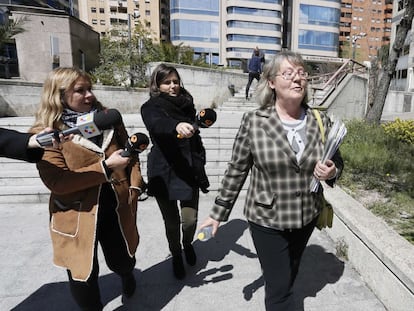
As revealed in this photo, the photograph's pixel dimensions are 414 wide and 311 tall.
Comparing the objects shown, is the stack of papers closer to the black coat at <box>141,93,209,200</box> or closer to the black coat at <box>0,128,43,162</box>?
the black coat at <box>141,93,209,200</box>

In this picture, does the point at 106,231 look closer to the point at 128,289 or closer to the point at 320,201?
the point at 128,289

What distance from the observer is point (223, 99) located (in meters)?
13.5

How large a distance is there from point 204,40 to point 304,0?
21.5 metres

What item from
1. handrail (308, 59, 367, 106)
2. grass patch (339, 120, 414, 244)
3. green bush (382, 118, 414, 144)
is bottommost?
grass patch (339, 120, 414, 244)

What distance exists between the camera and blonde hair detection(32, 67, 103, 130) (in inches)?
71.3

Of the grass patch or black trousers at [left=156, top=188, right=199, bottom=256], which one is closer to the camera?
black trousers at [left=156, top=188, right=199, bottom=256]

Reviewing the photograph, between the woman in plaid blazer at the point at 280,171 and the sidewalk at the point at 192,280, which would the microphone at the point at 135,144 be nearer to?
the woman in plaid blazer at the point at 280,171

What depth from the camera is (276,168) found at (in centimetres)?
181

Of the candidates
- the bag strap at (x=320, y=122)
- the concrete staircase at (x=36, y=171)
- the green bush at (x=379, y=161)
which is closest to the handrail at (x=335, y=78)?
the green bush at (x=379, y=161)

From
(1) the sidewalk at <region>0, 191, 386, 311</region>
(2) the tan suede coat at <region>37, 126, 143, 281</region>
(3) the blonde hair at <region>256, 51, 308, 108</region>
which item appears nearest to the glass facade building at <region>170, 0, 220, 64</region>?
(1) the sidewalk at <region>0, 191, 386, 311</region>

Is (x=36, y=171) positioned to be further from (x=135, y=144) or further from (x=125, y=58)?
(x=125, y=58)

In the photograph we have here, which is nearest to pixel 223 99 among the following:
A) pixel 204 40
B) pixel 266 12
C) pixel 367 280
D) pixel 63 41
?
pixel 63 41

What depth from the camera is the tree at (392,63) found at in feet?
27.1

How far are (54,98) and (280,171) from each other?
1.42 m
